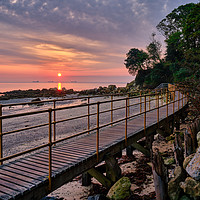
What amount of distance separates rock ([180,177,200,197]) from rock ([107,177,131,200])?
1317 millimetres

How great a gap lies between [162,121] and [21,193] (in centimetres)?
670

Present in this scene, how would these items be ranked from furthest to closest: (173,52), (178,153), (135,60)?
(135,60)
(173,52)
(178,153)

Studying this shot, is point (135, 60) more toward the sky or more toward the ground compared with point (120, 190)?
more toward the sky

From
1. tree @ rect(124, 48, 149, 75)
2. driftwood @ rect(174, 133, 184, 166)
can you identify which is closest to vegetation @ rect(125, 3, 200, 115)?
tree @ rect(124, 48, 149, 75)

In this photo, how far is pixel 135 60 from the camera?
162 feet

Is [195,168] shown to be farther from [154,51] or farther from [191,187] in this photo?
[154,51]

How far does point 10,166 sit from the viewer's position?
415 cm

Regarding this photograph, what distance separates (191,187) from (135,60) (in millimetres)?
46331

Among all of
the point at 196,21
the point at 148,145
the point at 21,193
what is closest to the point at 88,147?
the point at 21,193

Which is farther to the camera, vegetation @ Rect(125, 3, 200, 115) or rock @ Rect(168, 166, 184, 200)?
vegetation @ Rect(125, 3, 200, 115)

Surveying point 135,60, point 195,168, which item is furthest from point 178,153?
point 135,60

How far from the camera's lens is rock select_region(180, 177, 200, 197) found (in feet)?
15.0

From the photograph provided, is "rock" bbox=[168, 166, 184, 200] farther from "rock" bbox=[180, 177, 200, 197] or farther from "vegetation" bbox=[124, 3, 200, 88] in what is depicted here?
"vegetation" bbox=[124, 3, 200, 88]

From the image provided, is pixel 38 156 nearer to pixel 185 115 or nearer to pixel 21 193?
pixel 21 193
